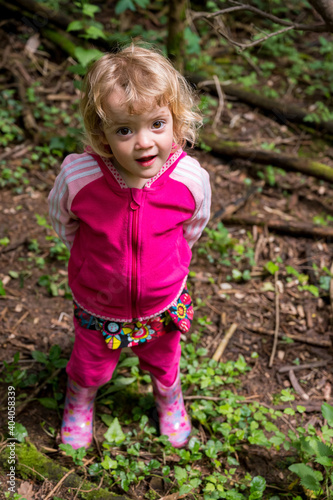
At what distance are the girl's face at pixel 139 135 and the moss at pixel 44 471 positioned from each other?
139cm

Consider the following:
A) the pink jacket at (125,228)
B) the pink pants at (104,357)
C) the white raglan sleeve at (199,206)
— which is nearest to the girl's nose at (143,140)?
the pink jacket at (125,228)

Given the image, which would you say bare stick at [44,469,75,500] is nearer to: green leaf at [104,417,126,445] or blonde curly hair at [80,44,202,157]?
green leaf at [104,417,126,445]

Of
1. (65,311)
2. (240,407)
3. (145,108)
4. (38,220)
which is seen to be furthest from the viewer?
(38,220)

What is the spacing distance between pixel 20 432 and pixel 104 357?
21.8 inches

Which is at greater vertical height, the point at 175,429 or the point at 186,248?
the point at 186,248

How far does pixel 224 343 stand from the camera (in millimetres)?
2865

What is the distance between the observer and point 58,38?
15.6 feet

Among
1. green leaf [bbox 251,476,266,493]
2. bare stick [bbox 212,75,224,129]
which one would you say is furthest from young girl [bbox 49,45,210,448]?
bare stick [bbox 212,75,224,129]

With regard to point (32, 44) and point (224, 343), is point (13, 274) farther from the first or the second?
point (32, 44)

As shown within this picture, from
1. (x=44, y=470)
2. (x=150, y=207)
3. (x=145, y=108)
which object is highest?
(x=145, y=108)

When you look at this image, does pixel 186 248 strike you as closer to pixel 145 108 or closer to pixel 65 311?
pixel 145 108

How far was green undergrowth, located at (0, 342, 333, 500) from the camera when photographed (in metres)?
2.10

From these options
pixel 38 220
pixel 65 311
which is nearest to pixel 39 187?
pixel 38 220

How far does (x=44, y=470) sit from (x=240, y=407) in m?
1.11
